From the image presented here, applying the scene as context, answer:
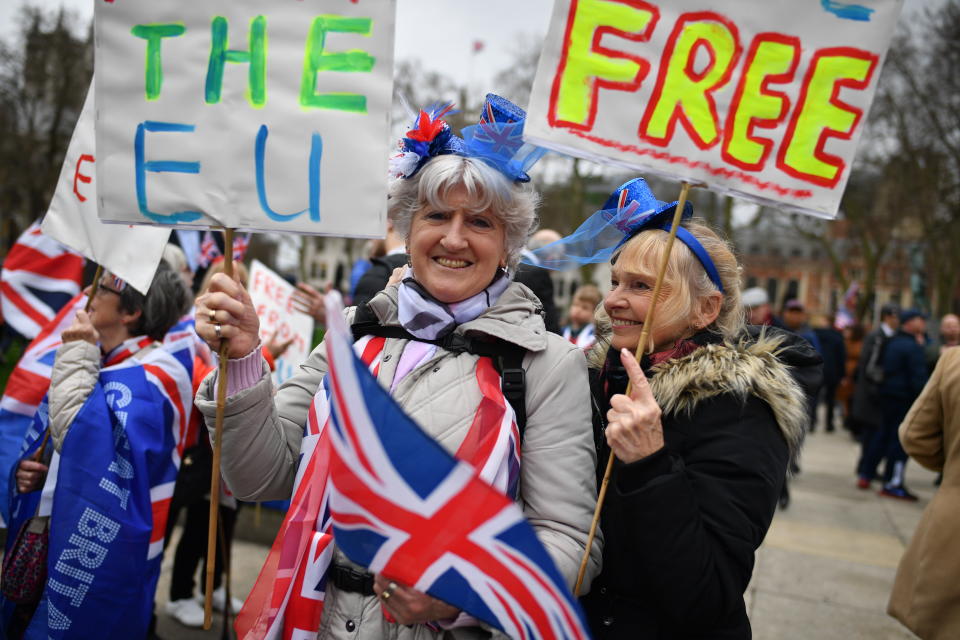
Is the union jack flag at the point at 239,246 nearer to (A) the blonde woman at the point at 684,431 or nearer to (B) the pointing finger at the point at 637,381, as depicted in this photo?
(A) the blonde woman at the point at 684,431

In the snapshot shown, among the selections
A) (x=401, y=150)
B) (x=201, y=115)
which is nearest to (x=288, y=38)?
(x=201, y=115)


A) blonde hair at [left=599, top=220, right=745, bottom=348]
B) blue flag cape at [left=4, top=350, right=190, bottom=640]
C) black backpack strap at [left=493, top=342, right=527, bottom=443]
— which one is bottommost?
blue flag cape at [left=4, top=350, right=190, bottom=640]

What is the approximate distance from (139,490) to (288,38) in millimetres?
1813

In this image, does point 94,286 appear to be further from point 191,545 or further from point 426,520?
point 426,520

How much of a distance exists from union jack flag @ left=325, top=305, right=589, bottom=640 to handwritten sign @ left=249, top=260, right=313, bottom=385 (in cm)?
354

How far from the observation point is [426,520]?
1.34 m

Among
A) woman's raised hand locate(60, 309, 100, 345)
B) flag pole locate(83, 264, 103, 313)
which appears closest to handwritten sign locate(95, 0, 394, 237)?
flag pole locate(83, 264, 103, 313)

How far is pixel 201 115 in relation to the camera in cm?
161

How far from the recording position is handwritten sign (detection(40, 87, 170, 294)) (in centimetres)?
245

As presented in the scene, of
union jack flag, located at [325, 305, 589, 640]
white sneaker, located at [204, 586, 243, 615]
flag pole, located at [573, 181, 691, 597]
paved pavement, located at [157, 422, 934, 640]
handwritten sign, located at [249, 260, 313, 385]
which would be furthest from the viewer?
handwritten sign, located at [249, 260, 313, 385]

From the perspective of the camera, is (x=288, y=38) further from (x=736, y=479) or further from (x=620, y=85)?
(x=736, y=479)

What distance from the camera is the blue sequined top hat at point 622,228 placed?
1934 millimetres

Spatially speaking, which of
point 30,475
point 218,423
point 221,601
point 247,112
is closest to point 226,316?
point 218,423

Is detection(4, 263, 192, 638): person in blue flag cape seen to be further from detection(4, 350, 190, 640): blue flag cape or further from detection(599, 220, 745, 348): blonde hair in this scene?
detection(599, 220, 745, 348): blonde hair
